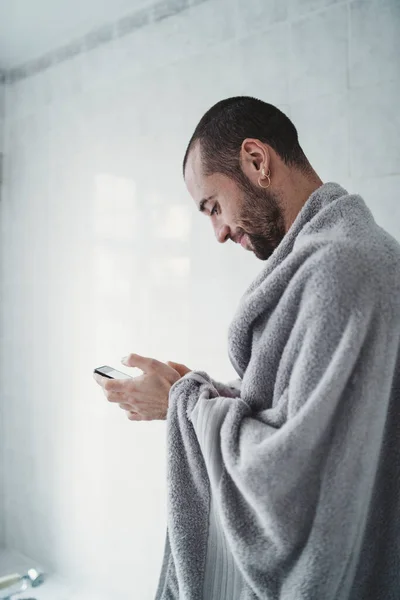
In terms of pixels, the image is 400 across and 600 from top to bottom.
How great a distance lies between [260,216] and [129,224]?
0.94 meters

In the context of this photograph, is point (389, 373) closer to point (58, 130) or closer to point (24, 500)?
point (58, 130)

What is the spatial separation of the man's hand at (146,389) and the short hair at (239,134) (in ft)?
1.10

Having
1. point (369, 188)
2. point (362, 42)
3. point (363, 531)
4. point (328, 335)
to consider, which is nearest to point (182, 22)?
point (362, 42)

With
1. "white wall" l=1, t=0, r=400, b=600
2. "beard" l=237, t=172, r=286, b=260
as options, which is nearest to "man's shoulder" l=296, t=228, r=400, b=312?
"beard" l=237, t=172, r=286, b=260

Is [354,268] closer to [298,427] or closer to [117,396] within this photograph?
[298,427]

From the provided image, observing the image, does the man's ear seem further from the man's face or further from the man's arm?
the man's arm

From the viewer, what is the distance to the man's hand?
82 cm

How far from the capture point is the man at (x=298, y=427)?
587mm

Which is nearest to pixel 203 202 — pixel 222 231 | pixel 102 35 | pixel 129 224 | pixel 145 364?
pixel 222 231

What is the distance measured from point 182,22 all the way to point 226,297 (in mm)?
864

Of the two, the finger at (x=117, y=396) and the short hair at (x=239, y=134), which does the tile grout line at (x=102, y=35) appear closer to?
the short hair at (x=239, y=134)

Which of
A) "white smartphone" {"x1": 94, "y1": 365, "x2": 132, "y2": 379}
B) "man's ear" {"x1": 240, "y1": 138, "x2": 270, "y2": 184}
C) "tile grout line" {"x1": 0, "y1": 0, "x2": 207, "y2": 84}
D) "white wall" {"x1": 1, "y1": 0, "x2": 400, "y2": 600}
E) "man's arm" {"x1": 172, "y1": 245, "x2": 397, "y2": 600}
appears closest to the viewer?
"man's arm" {"x1": 172, "y1": 245, "x2": 397, "y2": 600}

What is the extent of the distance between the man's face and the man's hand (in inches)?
10.3

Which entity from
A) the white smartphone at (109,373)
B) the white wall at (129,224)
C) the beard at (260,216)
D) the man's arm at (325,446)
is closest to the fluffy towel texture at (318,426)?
the man's arm at (325,446)
